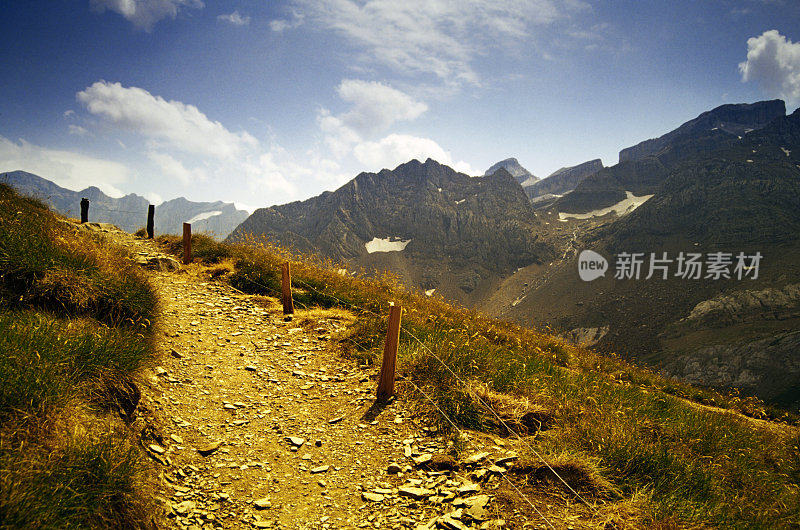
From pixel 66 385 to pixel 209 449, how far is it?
1.84 meters

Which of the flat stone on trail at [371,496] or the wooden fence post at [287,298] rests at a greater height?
the wooden fence post at [287,298]

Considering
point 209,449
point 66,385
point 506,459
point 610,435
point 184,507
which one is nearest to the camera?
point 66,385

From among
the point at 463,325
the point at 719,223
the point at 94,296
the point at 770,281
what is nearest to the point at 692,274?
the point at 770,281

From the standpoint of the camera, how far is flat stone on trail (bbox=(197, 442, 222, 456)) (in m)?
4.42

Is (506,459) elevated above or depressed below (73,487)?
below

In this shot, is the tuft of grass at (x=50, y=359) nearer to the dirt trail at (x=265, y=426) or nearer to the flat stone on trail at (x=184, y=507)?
the dirt trail at (x=265, y=426)

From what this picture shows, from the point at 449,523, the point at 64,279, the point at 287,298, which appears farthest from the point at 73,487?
the point at 287,298

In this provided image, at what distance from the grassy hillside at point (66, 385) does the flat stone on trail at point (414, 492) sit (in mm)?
2578

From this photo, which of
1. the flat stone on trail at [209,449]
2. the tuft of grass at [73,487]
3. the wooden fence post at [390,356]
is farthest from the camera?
the wooden fence post at [390,356]

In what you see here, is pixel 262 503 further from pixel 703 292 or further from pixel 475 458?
pixel 703 292

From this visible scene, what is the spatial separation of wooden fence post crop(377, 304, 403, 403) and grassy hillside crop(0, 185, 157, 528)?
3.32m

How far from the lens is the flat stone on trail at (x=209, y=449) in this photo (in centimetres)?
442

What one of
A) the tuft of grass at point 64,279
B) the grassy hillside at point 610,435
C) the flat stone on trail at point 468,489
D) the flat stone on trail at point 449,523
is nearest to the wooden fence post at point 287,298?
→ the grassy hillside at point 610,435

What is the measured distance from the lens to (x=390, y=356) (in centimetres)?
556
